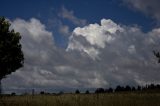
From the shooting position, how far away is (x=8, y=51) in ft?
142

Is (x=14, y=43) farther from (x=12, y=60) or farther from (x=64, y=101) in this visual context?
(x=64, y=101)

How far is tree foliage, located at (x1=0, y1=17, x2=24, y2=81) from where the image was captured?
42.6 metres

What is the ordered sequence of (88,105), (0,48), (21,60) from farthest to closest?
(21,60) → (0,48) → (88,105)

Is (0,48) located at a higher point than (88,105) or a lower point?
higher

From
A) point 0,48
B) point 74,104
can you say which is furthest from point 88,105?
point 0,48

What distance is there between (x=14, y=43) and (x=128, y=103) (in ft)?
103

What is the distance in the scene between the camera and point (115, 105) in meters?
14.5

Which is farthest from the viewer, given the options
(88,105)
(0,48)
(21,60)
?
(21,60)

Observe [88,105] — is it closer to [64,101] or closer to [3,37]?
[64,101]

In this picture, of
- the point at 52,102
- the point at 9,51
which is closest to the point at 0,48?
the point at 9,51

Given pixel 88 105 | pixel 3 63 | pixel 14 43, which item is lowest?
pixel 88 105

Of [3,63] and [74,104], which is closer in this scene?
[74,104]

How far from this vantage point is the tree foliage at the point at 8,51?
140 feet

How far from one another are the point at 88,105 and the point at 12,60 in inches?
1211
